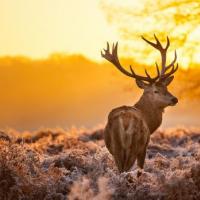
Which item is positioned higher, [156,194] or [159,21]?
[159,21]

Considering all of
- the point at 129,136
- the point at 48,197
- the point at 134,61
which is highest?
the point at 134,61

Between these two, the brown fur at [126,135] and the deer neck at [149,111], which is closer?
the brown fur at [126,135]

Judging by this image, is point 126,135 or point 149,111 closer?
point 126,135

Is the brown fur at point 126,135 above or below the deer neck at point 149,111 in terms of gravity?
below

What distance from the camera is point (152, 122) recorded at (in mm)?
10945

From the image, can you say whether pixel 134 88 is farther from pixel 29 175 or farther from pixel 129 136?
pixel 29 175

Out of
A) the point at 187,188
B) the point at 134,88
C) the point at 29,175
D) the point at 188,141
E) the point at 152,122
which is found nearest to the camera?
the point at 187,188

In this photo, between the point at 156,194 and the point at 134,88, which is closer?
the point at 156,194

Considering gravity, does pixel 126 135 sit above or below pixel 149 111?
below

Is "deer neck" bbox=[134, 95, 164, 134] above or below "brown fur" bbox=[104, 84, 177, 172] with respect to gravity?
above

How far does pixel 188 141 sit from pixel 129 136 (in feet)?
33.2

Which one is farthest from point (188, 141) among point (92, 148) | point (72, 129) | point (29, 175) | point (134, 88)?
point (29, 175)

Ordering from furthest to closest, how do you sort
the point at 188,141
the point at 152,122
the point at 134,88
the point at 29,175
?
the point at 134,88, the point at 188,141, the point at 152,122, the point at 29,175

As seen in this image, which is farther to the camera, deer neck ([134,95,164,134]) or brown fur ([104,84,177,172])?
deer neck ([134,95,164,134])
